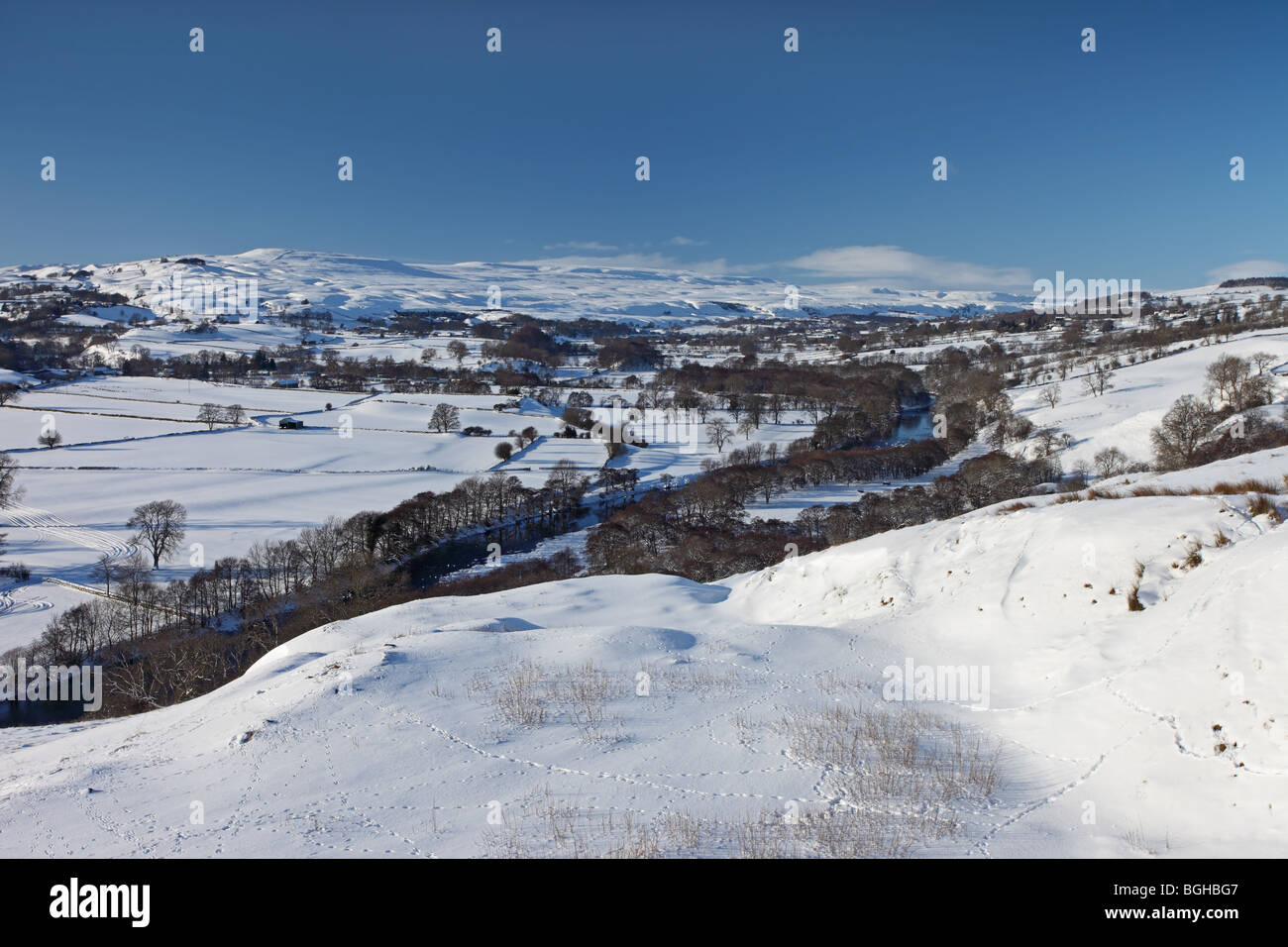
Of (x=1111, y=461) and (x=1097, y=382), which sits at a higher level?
(x=1097, y=382)

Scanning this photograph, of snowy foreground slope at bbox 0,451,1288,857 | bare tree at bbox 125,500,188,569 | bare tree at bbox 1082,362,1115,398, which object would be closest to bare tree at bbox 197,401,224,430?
bare tree at bbox 125,500,188,569

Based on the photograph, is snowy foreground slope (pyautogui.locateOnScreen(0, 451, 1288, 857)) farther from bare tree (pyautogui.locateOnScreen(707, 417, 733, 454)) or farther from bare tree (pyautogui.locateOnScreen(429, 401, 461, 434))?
bare tree (pyautogui.locateOnScreen(429, 401, 461, 434))

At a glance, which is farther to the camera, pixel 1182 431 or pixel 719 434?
pixel 719 434

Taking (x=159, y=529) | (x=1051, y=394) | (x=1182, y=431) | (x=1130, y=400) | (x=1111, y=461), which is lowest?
(x=159, y=529)

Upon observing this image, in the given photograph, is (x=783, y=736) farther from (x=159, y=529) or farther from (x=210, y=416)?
(x=210, y=416)

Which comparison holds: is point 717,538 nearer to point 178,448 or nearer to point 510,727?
point 510,727

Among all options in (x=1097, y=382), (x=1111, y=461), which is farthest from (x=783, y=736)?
(x=1097, y=382)

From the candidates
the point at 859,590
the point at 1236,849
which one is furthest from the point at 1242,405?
the point at 1236,849
